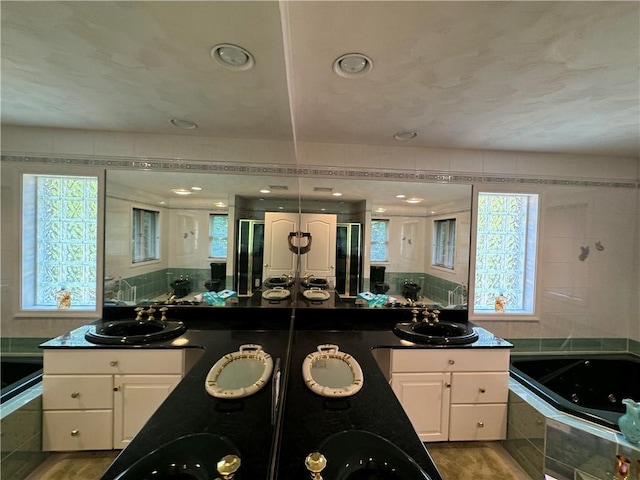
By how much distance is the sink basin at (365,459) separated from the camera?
81 centimetres

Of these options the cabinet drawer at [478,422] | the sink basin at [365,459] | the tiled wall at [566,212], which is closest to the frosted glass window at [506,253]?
the tiled wall at [566,212]

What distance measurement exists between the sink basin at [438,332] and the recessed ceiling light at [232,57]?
1950 millimetres

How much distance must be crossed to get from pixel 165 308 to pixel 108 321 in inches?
6.8

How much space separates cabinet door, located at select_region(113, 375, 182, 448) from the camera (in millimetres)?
453

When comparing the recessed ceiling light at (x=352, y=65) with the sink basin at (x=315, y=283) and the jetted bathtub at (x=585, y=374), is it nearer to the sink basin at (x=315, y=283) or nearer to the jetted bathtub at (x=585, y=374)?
the sink basin at (x=315, y=283)

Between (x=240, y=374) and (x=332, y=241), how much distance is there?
130cm

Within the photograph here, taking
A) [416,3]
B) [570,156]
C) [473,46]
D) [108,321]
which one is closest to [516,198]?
[570,156]

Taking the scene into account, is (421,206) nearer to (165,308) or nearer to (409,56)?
(409,56)

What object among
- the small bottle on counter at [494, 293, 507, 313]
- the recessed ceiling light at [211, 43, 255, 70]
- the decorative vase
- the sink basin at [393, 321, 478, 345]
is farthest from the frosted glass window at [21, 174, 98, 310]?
the small bottle on counter at [494, 293, 507, 313]

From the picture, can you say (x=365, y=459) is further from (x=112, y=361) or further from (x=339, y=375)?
(x=112, y=361)

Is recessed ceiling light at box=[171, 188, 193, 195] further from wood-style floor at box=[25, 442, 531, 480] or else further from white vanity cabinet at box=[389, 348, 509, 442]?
wood-style floor at box=[25, 442, 531, 480]

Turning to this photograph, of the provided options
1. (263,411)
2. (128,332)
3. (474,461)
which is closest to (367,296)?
(474,461)

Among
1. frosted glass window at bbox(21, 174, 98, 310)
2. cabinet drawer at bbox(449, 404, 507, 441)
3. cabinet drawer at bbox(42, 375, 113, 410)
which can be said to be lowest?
cabinet drawer at bbox(449, 404, 507, 441)

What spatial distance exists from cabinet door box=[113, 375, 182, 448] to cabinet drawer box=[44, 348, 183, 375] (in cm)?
2
